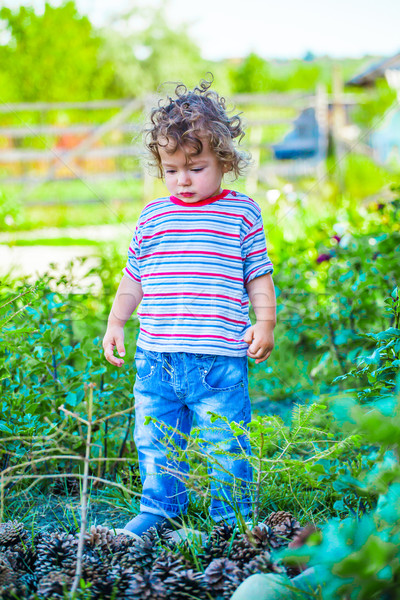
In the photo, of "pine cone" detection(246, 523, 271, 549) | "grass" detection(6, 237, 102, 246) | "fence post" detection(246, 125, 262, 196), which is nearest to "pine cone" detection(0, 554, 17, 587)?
"pine cone" detection(246, 523, 271, 549)

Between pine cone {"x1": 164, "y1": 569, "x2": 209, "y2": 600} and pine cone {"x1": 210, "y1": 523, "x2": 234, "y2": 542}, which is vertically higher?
pine cone {"x1": 164, "y1": 569, "x2": 209, "y2": 600}

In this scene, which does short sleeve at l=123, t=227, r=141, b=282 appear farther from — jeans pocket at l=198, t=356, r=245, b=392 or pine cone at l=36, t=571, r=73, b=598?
pine cone at l=36, t=571, r=73, b=598

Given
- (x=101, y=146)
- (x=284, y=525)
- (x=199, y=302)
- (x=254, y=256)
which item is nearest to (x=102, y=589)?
(x=284, y=525)

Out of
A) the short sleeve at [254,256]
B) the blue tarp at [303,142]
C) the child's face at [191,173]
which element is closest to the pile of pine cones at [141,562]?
the short sleeve at [254,256]

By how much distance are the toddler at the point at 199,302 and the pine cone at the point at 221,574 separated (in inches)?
11.9

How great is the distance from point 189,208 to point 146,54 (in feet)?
49.1

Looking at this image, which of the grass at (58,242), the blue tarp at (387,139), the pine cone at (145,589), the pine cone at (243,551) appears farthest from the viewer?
the blue tarp at (387,139)

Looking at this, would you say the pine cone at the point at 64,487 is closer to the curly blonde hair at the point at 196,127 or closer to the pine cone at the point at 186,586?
the pine cone at the point at 186,586

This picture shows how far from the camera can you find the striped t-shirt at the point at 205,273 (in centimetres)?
151

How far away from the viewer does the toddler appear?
4.91 ft

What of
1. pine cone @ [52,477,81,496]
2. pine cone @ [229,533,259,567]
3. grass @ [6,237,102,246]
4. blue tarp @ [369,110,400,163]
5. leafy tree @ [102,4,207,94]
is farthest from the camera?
leafy tree @ [102,4,207,94]

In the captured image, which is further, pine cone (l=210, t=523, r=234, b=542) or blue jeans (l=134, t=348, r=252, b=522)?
blue jeans (l=134, t=348, r=252, b=522)

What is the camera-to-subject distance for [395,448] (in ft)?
3.61

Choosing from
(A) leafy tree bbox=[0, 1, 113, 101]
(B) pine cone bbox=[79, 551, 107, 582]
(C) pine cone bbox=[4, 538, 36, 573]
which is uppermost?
(A) leafy tree bbox=[0, 1, 113, 101]
